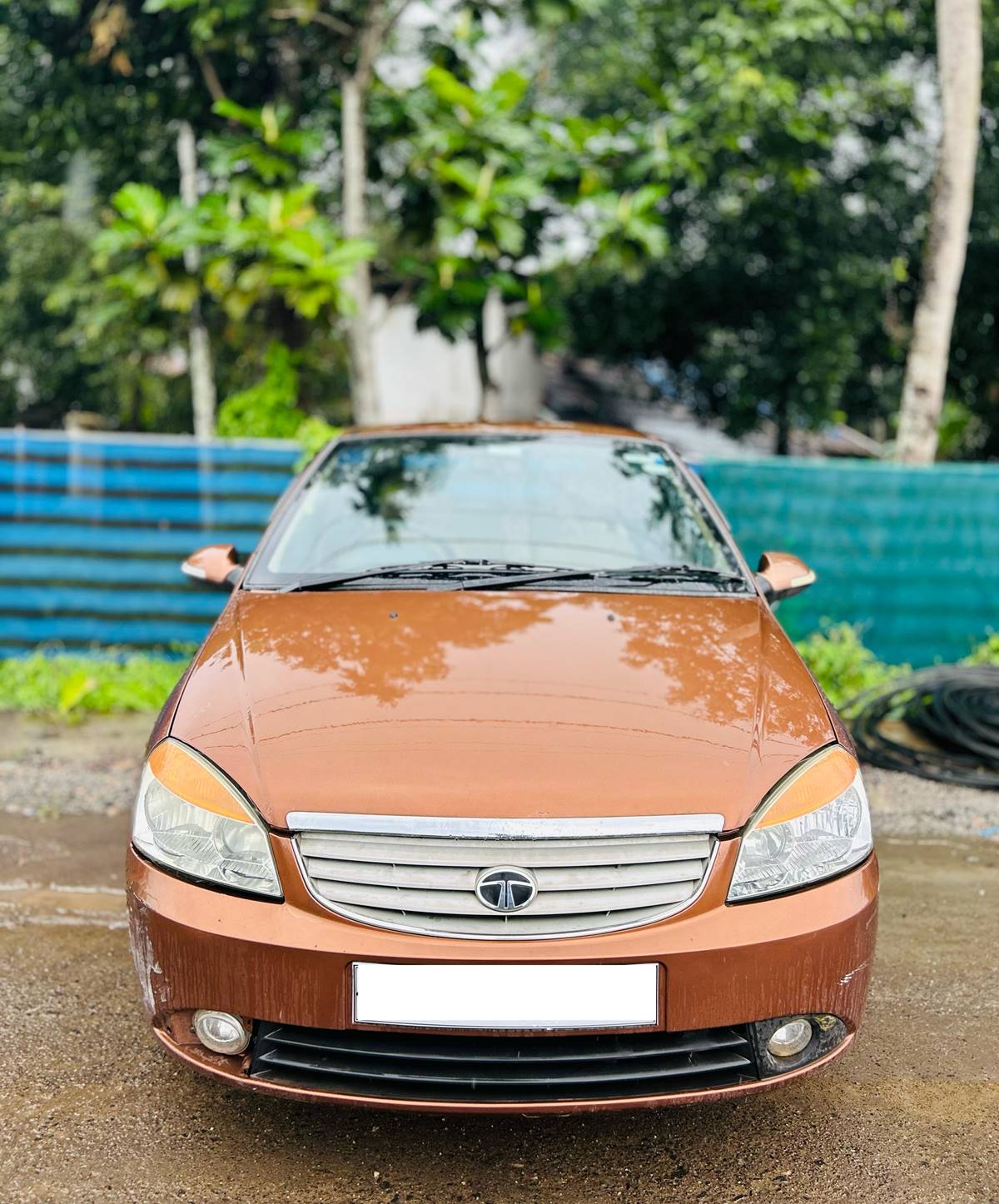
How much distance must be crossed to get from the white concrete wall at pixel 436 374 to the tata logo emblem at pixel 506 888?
1596 centimetres

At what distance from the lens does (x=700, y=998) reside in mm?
2139

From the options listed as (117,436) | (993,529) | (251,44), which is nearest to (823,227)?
(251,44)

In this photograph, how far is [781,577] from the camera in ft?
11.9

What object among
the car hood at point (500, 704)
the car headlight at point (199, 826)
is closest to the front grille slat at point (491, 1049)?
the car headlight at point (199, 826)

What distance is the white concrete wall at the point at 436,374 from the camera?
18.3 meters

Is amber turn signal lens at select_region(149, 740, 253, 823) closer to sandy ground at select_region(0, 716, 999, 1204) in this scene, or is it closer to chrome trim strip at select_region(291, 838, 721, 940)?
chrome trim strip at select_region(291, 838, 721, 940)

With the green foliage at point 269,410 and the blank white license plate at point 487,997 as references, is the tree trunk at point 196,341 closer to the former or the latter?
the green foliage at point 269,410

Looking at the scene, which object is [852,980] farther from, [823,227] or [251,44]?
[823,227]

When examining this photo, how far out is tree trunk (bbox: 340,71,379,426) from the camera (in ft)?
29.0

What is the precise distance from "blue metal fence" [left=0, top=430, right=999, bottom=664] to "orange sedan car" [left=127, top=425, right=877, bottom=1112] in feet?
12.3

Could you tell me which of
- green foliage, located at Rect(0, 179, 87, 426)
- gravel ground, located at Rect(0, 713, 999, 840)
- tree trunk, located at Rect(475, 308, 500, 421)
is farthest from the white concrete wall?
gravel ground, located at Rect(0, 713, 999, 840)

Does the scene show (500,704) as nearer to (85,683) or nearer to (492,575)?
Answer: (492,575)

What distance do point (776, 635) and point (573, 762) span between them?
3.14 feet

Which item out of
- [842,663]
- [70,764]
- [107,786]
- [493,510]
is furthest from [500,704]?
[842,663]
